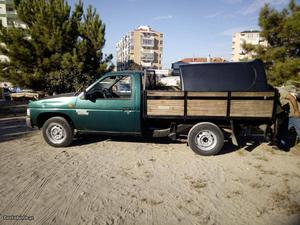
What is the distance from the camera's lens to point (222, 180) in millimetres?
3975

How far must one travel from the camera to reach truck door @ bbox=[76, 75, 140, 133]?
5.25 metres

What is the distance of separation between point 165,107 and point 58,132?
2902 millimetres

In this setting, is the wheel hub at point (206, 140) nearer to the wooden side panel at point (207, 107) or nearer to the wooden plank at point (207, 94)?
the wooden side panel at point (207, 107)

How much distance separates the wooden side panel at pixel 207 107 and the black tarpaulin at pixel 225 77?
1.72ft

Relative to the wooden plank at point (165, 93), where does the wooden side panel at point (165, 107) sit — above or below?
below

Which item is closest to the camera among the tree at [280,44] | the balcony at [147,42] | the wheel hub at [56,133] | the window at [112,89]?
the window at [112,89]

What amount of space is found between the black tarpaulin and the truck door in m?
1.36

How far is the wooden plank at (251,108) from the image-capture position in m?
4.71

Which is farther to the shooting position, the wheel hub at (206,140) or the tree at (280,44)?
the tree at (280,44)

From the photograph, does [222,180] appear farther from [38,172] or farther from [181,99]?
[38,172]

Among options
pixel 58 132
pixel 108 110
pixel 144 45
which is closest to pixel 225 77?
pixel 108 110

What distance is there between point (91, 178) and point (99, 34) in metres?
10.8

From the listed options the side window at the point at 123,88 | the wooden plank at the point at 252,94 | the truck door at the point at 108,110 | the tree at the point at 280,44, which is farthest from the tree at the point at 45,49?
the tree at the point at 280,44

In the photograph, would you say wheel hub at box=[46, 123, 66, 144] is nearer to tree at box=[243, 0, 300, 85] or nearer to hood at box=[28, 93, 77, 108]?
hood at box=[28, 93, 77, 108]
